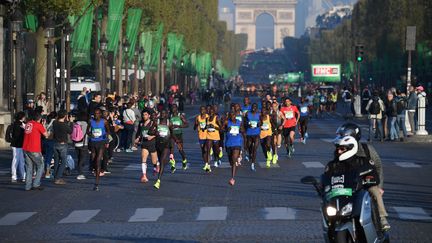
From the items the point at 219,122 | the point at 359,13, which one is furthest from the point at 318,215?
the point at 359,13

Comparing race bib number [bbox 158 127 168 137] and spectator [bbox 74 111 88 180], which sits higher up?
race bib number [bbox 158 127 168 137]

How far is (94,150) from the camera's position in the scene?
26594 millimetres

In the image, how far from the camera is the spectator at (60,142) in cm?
2706

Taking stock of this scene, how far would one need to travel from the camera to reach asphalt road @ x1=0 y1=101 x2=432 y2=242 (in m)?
17.6

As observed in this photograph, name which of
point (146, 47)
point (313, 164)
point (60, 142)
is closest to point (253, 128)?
point (313, 164)

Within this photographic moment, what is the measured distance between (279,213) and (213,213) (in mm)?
1040

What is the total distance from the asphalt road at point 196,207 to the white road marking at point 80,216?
0.05ft

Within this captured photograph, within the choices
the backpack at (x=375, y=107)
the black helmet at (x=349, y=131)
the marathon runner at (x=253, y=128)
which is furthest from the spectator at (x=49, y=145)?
the backpack at (x=375, y=107)

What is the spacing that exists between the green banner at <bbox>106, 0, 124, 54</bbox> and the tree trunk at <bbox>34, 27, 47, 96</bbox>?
8887 mm

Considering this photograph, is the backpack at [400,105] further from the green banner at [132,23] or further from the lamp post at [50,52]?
the green banner at [132,23]

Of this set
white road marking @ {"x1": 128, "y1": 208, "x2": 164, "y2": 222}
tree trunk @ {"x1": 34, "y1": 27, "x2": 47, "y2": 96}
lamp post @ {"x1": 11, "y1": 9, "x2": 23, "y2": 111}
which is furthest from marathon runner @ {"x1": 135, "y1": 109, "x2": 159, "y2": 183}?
tree trunk @ {"x1": 34, "y1": 27, "x2": 47, "y2": 96}

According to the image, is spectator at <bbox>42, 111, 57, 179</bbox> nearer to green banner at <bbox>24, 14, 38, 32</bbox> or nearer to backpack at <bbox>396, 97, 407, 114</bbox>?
backpack at <bbox>396, 97, 407, 114</bbox>

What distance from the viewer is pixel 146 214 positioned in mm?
20531

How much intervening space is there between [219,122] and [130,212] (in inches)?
339
